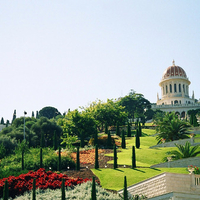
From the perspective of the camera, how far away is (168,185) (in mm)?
17469

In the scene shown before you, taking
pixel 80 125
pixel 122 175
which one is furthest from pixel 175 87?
pixel 122 175

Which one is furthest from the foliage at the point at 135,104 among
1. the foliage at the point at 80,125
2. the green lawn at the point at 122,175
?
the green lawn at the point at 122,175

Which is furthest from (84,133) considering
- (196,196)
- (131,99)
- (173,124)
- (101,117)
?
(131,99)

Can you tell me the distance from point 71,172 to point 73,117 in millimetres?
21525

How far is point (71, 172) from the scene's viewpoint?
25.7 metres

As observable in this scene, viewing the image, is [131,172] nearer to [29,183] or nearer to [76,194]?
[76,194]

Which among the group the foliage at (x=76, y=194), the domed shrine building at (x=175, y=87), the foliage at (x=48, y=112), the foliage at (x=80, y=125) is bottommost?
the foliage at (x=76, y=194)

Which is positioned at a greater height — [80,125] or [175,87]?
[175,87]

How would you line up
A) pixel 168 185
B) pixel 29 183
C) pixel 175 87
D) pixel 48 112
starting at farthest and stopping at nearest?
pixel 48 112
pixel 175 87
pixel 29 183
pixel 168 185

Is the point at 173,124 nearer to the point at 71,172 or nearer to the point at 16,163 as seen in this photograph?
the point at 71,172

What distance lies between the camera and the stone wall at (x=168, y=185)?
677 inches

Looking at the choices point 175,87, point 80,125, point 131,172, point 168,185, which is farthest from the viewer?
point 175,87

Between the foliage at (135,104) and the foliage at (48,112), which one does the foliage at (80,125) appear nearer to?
the foliage at (135,104)

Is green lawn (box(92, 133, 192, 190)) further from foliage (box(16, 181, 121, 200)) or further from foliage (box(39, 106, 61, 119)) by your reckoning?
foliage (box(39, 106, 61, 119))
